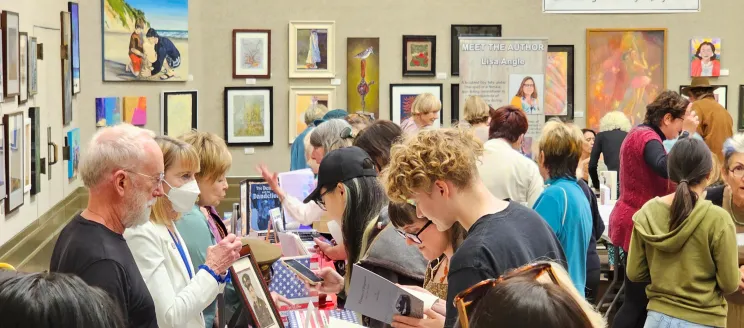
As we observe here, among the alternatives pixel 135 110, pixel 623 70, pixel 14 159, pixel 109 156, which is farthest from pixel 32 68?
pixel 623 70

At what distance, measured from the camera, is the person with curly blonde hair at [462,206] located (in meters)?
2.85

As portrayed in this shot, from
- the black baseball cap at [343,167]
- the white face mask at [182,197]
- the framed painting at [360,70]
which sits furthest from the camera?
the framed painting at [360,70]

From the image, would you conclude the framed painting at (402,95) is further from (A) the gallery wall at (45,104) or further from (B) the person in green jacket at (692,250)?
(B) the person in green jacket at (692,250)

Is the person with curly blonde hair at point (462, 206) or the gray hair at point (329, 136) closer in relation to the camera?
the person with curly blonde hair at point (462, 206)

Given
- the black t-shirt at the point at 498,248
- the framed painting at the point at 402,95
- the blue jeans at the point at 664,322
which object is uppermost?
the framed painting at the point at 402,95

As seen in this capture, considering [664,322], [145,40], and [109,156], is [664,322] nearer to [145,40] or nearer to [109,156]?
[109,156]

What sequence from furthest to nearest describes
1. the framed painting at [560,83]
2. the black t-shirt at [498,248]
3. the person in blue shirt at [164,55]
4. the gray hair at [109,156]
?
1. the framed painting at [560,83]
2. the person in blue shirt at [164,55]
3. the gray hair at [109,156]
4. the black t-shirt at [498,248]

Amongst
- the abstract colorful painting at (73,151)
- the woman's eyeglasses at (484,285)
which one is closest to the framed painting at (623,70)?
the abstract colorful painting at (73,151)

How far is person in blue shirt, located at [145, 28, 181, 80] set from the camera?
1241 centimetres

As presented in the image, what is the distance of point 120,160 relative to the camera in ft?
10.7

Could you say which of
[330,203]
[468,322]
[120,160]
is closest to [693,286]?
[330,203]

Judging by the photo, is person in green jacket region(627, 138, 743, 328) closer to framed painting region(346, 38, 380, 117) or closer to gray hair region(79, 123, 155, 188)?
gray hair region(79, 123, 155, 188)

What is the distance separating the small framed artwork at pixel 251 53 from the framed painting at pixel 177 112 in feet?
2.45

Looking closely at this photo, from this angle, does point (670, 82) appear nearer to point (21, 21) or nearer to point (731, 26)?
point (731, 26)
